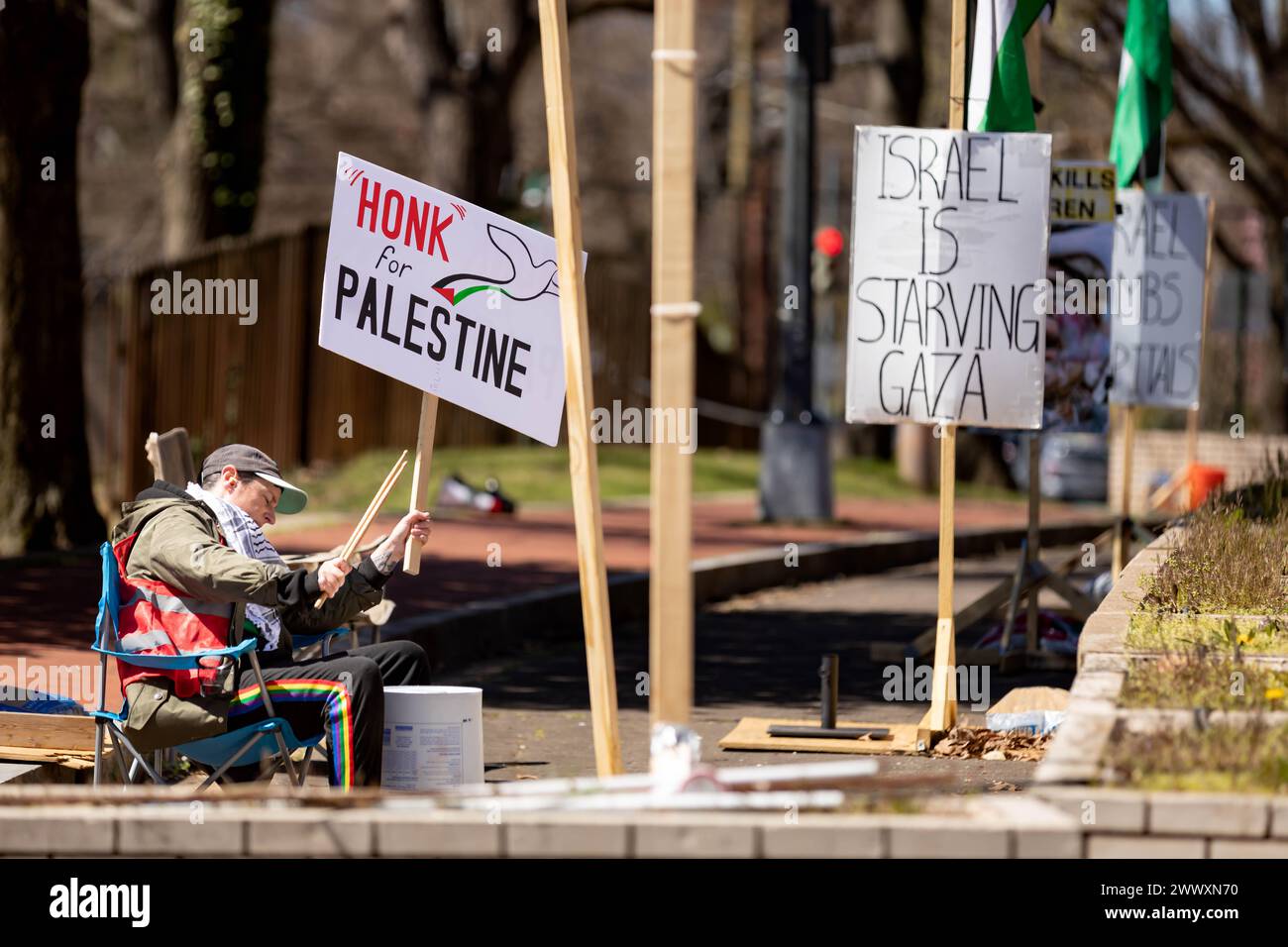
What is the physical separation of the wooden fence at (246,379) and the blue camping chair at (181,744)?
999cm

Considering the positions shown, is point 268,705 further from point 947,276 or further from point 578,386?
point 947,276

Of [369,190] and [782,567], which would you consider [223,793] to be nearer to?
[369,190]

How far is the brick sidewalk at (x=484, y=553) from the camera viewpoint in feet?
34.0

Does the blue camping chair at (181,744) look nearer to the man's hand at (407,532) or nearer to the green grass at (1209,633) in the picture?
the man's hand at (407,532)

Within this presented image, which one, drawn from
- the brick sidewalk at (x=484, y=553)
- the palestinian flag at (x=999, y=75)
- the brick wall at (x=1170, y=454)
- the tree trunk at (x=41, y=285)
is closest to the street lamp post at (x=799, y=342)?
the brick sidewalk at (x=484, y=553)

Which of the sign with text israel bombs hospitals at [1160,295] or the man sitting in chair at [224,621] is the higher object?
the sign with text israel bombs hospitals at [1160,295]

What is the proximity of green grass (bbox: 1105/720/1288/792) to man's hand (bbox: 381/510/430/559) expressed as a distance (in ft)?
7.57

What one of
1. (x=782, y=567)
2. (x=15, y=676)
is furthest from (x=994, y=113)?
(x=782, y=567)

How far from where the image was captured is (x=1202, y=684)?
20.7 feet

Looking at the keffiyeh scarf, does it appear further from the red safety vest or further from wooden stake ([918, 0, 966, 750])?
wooden stake ([918, 0, 966, 750])

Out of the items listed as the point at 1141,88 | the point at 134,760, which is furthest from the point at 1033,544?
the point at 134,760

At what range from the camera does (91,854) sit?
5000 millimetres

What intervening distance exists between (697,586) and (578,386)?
862 centimetres

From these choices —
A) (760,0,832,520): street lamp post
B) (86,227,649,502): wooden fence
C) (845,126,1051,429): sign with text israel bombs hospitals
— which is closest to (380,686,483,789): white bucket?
(845,126,1051,429): sign with text israel bombs hospitals
